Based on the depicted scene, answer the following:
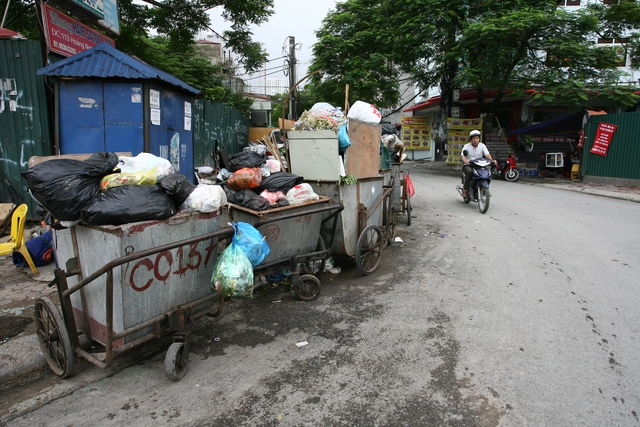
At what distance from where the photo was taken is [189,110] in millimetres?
7453

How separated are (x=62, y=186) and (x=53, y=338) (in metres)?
1.15

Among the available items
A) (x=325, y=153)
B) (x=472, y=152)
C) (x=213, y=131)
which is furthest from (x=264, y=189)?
(x=213, y=131)

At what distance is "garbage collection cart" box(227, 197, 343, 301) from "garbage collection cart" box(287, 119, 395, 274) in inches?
12.1

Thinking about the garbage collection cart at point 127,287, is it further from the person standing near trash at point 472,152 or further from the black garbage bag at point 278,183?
the person standing near trash at point 472,152

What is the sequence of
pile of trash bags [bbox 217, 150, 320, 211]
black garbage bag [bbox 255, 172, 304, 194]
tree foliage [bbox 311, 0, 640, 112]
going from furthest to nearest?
tree foliage [bbox 311, 0, 640, 112]
black garbage bag [bbox 255, 172, 304, 194]
pile of trash bags [bbox 217, 150, 320, 211]

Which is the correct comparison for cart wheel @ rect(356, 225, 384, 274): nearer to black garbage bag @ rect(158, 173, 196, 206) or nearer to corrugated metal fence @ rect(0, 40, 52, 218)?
black garbage bag @ rect(158, 173, 196, 206)

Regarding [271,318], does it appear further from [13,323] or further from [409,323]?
[13,323]

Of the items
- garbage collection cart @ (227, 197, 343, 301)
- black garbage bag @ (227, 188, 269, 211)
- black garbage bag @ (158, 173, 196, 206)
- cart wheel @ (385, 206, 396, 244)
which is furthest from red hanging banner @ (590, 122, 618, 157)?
black garbage bag @ (158, 173, 196, 206)

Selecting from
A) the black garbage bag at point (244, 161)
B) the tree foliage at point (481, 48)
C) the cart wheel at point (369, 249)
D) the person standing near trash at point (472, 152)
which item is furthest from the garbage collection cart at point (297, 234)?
the tree foliage at point (481, 48)

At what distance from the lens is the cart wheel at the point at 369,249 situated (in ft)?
16.9

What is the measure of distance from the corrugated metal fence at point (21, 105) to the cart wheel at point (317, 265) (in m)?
4.56

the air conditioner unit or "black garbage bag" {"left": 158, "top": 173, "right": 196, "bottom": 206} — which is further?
the air conditioner unit

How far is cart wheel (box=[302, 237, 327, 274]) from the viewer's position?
4.81m

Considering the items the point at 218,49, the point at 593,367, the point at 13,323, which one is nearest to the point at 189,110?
the point at 13,323
